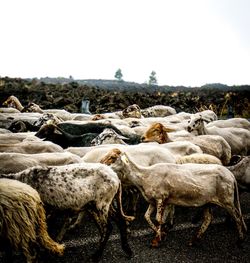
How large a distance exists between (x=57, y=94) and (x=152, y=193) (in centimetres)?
1886

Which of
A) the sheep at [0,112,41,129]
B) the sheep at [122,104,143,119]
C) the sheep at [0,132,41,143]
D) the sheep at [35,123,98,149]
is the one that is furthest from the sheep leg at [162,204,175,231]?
the sheep at [122,104,143,119]

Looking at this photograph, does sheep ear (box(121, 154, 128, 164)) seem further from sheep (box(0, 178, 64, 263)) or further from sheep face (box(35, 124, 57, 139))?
→ sheep face (box(35, 124, 57, 139))

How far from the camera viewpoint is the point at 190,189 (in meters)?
6.02

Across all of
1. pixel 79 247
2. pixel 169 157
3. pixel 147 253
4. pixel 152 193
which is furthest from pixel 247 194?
pixel 79 247

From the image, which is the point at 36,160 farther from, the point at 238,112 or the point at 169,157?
the point at 238,112

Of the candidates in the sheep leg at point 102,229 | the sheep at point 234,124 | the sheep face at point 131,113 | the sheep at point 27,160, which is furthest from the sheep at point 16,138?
the sheep face at point 131,113

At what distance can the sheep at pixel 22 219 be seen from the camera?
454 centimetres

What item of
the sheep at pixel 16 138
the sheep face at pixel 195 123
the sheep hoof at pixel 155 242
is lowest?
the sheep hoof at pixel 155 242

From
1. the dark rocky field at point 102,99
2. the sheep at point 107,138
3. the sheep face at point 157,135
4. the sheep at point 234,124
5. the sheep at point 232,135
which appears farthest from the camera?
the dark rocky field at point 102,99

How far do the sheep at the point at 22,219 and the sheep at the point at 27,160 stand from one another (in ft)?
5.56

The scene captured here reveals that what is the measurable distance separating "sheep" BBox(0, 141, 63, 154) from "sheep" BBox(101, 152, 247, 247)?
2155 mm

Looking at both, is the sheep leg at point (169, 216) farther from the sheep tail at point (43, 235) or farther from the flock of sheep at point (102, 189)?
the sheep tail at point (43, 235)

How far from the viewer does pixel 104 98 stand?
24.5m

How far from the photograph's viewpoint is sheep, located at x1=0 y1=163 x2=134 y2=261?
17.2ft
